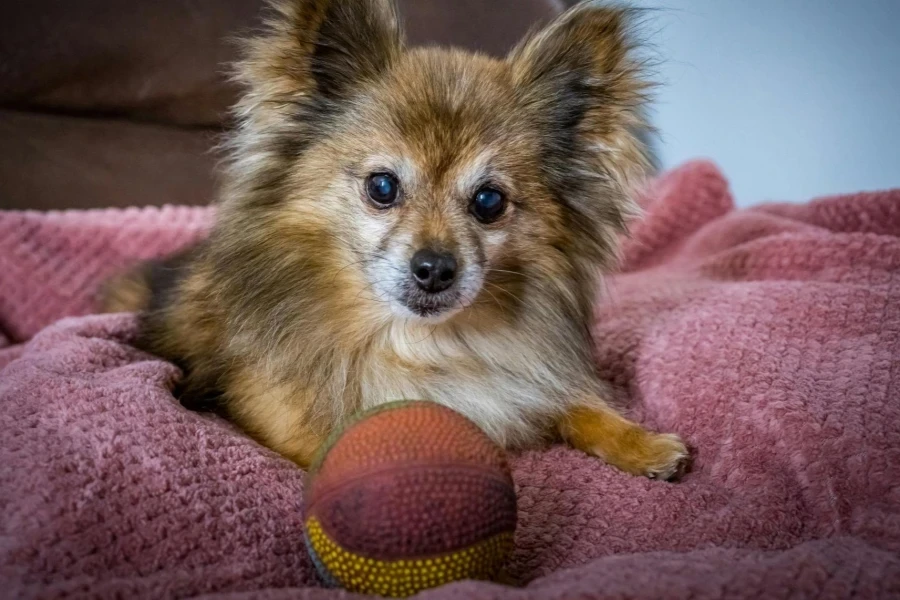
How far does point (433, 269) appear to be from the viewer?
5.56 feet

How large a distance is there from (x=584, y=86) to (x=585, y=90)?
1 centimetres

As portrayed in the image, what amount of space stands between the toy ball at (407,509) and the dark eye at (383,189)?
71 centimetres

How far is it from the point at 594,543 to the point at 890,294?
49.4 inches

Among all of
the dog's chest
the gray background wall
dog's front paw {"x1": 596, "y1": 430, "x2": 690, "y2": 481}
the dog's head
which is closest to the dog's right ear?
the dog's head

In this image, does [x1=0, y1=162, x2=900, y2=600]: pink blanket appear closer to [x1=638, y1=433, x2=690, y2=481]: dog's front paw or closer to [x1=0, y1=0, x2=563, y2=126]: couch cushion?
[x1=638, y1=433, x2=690, y2=481]: dog's front paw

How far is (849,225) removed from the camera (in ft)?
9.49

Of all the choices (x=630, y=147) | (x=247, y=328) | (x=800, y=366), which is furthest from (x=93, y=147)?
(x=800, y=366)

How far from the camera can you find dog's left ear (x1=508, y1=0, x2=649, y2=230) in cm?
194

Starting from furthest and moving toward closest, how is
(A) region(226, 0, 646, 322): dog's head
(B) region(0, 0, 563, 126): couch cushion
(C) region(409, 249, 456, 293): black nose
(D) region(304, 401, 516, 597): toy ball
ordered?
(B) region(0, 0, 563, 126): couch cushion → (A) region(226, 0, 646, 322): dog's head → (C) region(409, 249, 456, 293): black nose → (D) region(304, 401, 516, 597): toy ball

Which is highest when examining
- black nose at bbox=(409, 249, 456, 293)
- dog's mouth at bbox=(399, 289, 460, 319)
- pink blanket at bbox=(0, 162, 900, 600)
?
black nose at bbox=(409, 249, 456, 293)

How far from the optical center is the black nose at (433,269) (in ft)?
5.56

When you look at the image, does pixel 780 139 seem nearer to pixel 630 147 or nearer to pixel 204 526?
pixel 630 147

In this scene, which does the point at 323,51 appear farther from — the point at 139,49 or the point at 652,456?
the point at 139,49

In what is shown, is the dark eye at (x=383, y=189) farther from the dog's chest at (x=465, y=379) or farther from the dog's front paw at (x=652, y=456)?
the dog's front paw at (x=652, y=456)
